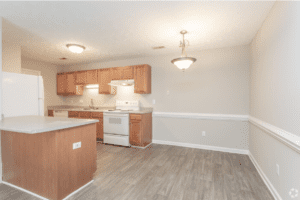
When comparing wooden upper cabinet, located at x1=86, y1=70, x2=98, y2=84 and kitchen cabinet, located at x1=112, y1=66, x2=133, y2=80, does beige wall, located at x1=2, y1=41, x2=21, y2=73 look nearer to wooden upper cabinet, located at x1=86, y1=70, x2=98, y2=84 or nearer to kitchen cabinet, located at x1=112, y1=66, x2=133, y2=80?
wooden upper cabinet, located at x1=86, y1=70, x2=98, y2=84

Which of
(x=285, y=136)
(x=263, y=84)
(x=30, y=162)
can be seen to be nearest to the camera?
(x=285, y=136)

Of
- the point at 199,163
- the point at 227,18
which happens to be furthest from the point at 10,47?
the point at 199,163

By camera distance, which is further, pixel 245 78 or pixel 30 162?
pixel 245 78

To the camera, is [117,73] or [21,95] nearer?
[21,95]

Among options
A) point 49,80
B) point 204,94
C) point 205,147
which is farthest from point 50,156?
point 49,80

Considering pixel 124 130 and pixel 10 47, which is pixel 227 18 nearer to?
pixel 124 130

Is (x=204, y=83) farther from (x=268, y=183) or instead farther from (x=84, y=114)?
(x=84, y=114)

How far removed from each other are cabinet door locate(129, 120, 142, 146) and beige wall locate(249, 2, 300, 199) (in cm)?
244

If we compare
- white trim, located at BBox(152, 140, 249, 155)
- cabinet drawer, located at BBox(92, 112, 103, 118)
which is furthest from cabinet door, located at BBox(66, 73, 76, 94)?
white trim, located at BBox(152, 140, 249, 155)

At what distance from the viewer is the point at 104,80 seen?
4.51 metres

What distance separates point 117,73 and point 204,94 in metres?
2.55

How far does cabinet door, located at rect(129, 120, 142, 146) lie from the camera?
3606 mm

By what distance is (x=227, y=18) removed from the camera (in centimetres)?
222

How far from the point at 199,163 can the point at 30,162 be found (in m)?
2.69
